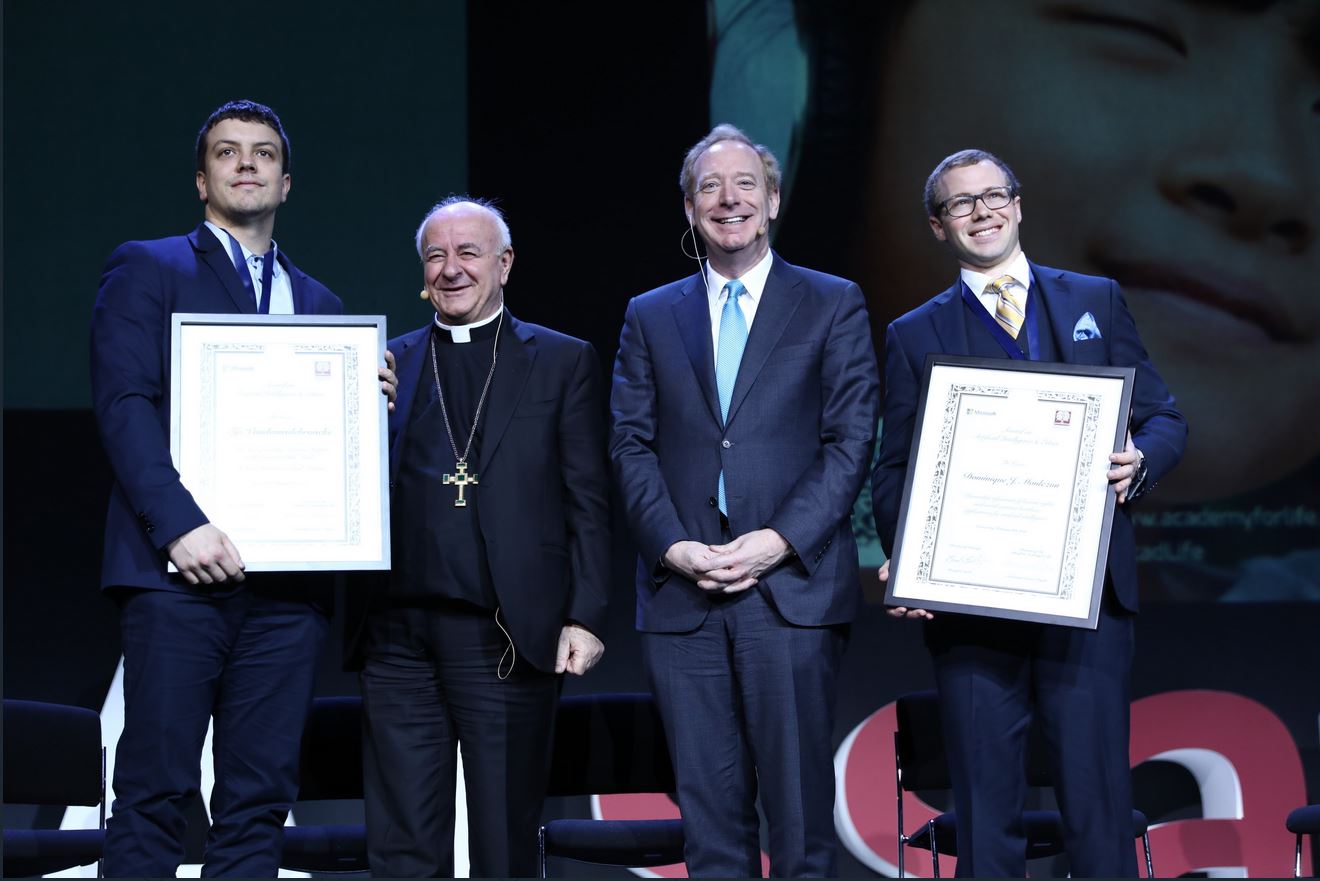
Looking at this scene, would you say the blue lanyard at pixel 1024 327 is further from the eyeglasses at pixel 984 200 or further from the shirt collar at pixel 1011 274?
the eyeglasses at pixel 984 200

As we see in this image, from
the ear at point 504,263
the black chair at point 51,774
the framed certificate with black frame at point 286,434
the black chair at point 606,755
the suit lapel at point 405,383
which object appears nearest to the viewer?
the framed certificate with black frame at point 286,434

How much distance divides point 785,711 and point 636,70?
9.11 ft

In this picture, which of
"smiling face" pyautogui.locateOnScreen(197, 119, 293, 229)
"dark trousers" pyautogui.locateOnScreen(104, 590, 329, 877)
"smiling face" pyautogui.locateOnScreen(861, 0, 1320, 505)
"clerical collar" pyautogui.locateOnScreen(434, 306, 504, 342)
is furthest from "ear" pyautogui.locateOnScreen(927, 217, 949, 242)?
"dark trousers" pyautogui.locateOnScreen(104, 590, 329, 877)

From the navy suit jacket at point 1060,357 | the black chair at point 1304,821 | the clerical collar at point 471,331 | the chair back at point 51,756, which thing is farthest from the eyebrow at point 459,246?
the black chair at point 1304,821

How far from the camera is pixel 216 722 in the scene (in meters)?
2.94

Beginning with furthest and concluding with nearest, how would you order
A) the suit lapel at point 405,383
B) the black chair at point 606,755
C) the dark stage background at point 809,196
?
the dark stage background at point 809,196, the black chair at point 606,755, the suit lapel at point 405,383

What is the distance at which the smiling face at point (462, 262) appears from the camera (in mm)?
3213

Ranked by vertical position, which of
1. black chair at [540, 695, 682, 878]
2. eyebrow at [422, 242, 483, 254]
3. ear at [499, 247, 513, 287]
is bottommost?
black chair at [540, 695, 682, 878]

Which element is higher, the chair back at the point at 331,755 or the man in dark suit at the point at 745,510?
the man in dark suit at the point at 745,510

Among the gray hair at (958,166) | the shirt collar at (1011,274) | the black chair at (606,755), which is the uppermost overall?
the gray hair at (958,166)

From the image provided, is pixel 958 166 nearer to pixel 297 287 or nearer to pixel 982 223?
pixel 982 223

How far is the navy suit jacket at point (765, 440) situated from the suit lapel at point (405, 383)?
520 mm

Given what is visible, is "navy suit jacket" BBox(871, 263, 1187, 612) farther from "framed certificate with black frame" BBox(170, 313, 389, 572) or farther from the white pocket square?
"framed certificate with black frame" BBox(170, 313, 389, 572)

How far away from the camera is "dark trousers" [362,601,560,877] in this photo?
2.99m
